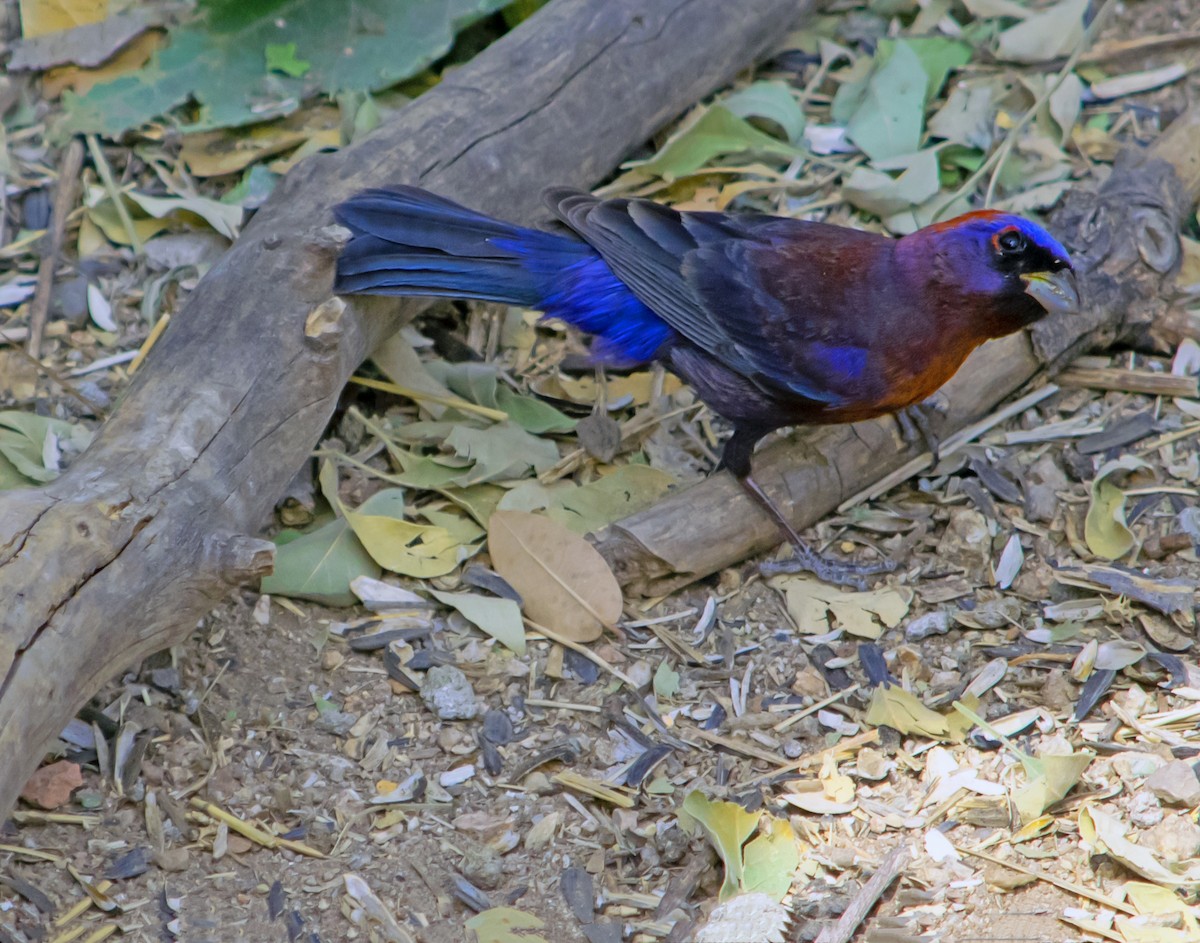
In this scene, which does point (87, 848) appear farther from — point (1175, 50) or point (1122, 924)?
point (1175, 50)

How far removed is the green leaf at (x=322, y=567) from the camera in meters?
3.61

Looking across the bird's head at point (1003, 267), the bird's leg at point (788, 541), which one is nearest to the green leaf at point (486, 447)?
the bird's leg at point (788, 541)

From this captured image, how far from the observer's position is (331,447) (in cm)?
405

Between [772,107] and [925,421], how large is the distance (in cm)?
160

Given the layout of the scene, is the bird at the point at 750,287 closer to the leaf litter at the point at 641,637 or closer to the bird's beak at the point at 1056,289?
the bird's beak at the point at 1056,289

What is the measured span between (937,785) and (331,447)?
2.05m

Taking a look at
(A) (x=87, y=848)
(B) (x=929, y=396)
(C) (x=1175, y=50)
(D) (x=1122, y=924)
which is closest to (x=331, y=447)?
(A) (x=87, y=848)

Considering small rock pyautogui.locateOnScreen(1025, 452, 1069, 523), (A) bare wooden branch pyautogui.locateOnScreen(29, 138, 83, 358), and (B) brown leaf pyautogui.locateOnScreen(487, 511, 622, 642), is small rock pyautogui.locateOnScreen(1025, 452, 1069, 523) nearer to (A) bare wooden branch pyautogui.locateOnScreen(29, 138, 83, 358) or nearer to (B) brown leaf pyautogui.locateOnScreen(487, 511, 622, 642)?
(B) brown leaf pyautogui.locateOnScreen(487, 511, 622, 642)

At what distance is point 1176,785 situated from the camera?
285cm

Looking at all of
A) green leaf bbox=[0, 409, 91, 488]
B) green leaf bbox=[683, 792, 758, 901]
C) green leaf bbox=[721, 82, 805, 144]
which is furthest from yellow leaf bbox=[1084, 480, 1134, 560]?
green leaf bbox=[0, 409, 91, 488]

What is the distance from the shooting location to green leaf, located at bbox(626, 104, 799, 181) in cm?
477

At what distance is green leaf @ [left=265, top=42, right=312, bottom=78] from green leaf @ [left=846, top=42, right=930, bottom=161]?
204cm

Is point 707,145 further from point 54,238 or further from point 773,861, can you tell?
point 773,861

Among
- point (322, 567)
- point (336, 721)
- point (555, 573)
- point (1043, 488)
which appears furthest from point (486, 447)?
point (1043, 488)
